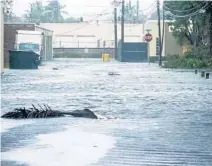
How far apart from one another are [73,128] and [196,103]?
6.49 metres

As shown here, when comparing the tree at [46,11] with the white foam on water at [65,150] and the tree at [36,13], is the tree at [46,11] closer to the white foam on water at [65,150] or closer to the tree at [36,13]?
the tree at [36,13]

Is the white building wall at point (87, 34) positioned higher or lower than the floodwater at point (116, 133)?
higher

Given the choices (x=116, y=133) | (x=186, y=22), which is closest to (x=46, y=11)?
(x=186, y=22)

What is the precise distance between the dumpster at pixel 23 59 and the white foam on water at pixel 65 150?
3026 centimetres

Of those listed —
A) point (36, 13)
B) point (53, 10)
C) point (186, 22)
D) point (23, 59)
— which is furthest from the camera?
point (53, 10)

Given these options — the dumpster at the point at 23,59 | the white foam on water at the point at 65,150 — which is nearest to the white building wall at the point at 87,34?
the dumpster at the point at 23,59

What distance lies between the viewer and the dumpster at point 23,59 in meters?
40.2

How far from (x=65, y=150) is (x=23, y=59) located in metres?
33.0

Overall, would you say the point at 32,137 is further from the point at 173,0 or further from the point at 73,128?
the point at 173,0

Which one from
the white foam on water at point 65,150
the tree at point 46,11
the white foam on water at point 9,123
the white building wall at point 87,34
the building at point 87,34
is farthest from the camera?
the tree at point 46,11

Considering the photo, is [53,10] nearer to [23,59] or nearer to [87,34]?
[87,34]

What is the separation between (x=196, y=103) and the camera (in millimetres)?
16703

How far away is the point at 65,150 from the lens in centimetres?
864

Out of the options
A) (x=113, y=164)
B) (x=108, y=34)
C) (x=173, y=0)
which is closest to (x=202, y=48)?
(x=173, y=0)
